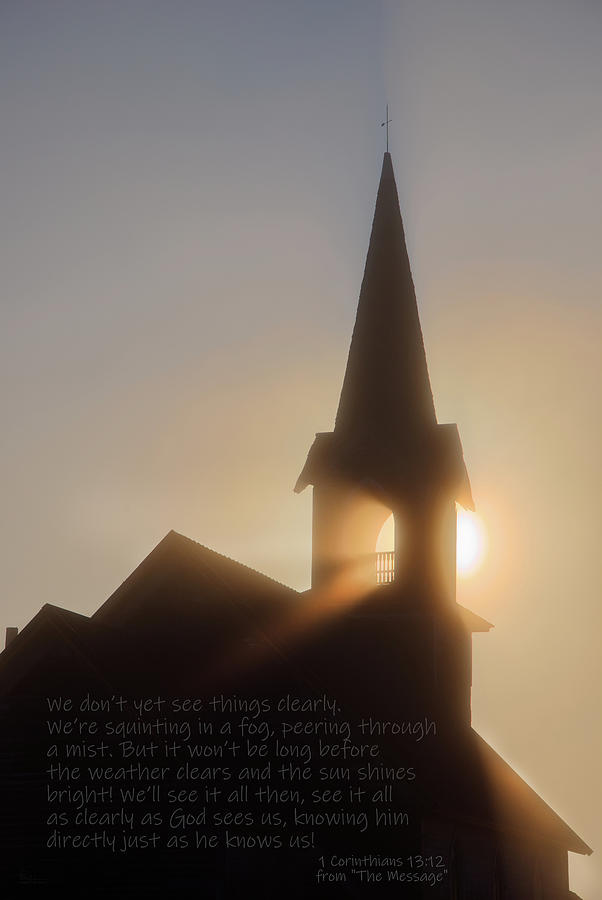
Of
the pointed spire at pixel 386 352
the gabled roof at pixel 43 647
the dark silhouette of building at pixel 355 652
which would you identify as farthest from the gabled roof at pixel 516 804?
the gabled roof at pixel 43 647

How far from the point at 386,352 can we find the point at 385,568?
547 centimetres

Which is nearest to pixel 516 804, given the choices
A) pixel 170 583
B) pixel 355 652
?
pixel 355 652

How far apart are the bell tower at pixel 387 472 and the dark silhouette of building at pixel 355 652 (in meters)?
0.04

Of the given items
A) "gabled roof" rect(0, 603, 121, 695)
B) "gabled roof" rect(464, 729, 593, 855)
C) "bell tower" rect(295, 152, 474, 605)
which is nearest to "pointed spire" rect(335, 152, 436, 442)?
"bell tower" rect(295, 152, 474, 605)

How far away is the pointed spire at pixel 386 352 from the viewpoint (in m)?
29.3

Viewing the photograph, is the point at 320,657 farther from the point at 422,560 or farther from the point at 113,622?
the point at 113,622

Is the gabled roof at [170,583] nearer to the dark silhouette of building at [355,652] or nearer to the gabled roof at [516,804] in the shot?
the dark silhouette of building at [355,652]

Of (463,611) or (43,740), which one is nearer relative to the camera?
(43,740)

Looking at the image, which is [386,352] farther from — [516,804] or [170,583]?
[516,804]

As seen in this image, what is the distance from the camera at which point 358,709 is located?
25.9 m

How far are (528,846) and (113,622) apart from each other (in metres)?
12.1

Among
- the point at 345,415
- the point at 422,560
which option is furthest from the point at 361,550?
the point at 345,415

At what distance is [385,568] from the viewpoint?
2831 centimetres

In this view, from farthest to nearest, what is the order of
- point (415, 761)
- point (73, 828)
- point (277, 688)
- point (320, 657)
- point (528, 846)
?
point (528, 846) → point (320, 657) → point (415, 761) → point (277, 688) → point (73, 828)
